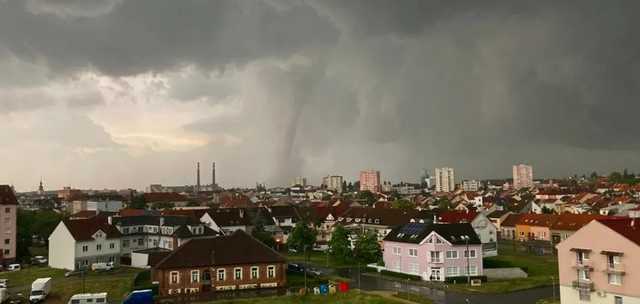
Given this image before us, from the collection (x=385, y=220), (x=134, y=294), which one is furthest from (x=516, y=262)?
(x=134, y=294)

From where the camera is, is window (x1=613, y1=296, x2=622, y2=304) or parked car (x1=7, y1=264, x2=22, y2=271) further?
parked car (x1=7, y1=264, x2=22, y2=271)

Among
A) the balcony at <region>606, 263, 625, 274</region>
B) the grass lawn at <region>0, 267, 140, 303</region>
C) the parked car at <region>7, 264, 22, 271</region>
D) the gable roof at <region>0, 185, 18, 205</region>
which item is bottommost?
the grass lawn at <region>0, 267, 140, 303</region>

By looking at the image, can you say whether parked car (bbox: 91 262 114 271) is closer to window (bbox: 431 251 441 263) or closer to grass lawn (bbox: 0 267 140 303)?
grass lawn (bbox: 0 267 140 303)

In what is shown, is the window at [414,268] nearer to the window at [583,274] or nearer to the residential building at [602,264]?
the residential building at [602,264]

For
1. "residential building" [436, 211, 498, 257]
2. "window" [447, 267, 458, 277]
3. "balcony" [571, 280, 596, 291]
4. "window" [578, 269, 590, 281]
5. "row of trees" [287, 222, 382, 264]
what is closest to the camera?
"balcony" [571, 280, 596, 291]

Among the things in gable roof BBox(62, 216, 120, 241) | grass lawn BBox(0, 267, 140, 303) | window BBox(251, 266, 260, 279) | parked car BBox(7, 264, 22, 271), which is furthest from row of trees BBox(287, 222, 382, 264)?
parked car BBox(7, 264, 22, 271)

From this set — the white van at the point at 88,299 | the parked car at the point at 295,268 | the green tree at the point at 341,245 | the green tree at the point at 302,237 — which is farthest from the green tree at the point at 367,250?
the white van at the point at 88,299

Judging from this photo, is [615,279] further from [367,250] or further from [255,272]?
[367,250]
